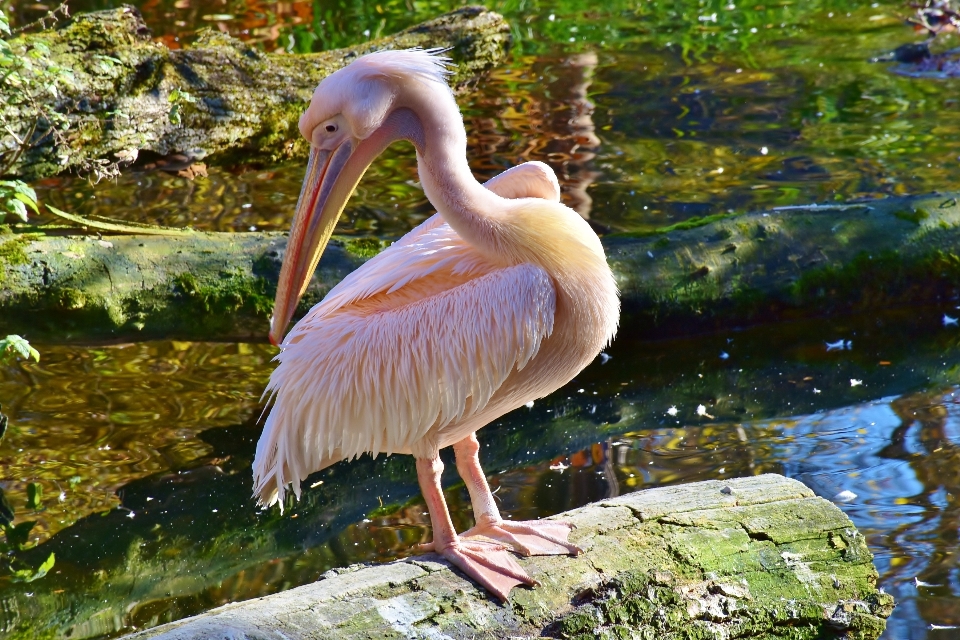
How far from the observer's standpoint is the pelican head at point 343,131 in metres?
2.56

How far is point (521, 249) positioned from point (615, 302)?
312 millimetres

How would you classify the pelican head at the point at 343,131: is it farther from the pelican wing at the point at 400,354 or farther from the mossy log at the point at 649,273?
the mossy log at the point at 649,273

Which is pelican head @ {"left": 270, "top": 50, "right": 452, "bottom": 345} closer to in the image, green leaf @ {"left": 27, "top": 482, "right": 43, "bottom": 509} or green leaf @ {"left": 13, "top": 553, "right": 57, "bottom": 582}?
green leaf @ {"left": 13, "top": 553, "right": 57, "bottom": 582}

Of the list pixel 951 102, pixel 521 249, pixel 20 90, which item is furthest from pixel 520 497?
pixel 951 102

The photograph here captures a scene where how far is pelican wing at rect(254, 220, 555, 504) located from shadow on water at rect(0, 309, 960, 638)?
2.68ft

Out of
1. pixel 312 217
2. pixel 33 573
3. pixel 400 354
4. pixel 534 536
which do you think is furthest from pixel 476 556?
pixel 33 573

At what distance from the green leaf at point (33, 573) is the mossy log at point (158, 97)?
1.95m

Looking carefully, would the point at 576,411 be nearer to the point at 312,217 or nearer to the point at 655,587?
the point at 655,587

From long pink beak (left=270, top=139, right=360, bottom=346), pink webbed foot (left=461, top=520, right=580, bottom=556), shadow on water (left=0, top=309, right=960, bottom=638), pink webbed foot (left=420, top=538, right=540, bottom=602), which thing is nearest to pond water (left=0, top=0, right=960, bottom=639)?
shadow on water (left=0, top=309, right=960, bottom=638)

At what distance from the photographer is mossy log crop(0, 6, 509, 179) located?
5.05 meters

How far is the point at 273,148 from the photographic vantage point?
644 centimetres

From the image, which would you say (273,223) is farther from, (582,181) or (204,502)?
(204,502)

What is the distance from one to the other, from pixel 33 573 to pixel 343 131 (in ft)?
6.37

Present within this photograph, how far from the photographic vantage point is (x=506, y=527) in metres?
2.84
